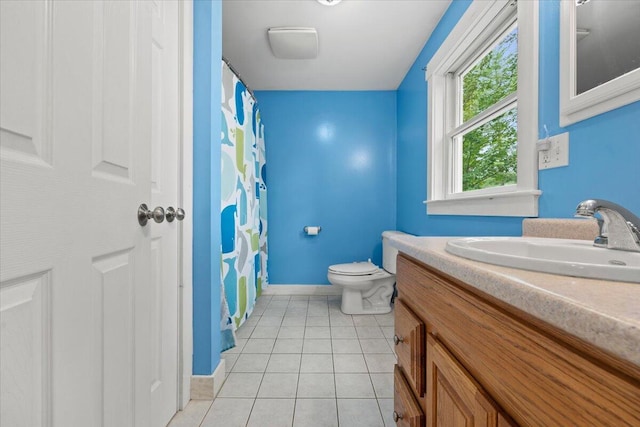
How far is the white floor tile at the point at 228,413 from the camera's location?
3.77 feet

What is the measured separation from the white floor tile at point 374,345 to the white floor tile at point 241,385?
70 cm

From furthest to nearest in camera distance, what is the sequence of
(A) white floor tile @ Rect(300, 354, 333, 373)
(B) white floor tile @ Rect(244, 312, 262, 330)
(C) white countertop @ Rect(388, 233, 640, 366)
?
1. (B) white floor tile @ Rect(244, 312, 262, 330)
2. (A) white floor tile @ Rect(300, 354, 333, 373)
3. (C) white countertop @ Rect(388, 233, 640, 366)

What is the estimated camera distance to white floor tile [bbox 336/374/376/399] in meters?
1.34

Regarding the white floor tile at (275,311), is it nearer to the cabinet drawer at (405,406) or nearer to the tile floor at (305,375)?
the tile floor at (305,375)

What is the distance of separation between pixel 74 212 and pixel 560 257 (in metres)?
1.11

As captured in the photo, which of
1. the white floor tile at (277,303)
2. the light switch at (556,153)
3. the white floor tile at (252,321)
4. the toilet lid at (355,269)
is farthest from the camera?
the white floor tile at (277,303)

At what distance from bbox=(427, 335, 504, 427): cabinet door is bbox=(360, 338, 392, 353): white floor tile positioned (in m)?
1.21

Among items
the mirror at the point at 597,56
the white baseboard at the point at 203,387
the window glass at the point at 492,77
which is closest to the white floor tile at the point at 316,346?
the white baseboard at the point at 203,387

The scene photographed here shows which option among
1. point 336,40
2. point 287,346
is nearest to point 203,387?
point 287,346

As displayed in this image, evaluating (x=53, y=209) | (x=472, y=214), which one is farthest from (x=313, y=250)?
(x=53, y=209)

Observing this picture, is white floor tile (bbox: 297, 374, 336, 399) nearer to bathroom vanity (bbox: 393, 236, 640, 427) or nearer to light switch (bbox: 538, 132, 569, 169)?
bathroom vanity (bbox: 393, 236, 640, 427)

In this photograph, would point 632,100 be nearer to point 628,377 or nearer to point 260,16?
point 628,377

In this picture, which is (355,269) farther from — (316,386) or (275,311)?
(316,386)

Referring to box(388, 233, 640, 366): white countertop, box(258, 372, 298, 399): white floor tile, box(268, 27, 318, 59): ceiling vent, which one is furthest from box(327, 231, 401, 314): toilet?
box(388, 233, 640, 366): white countertop
